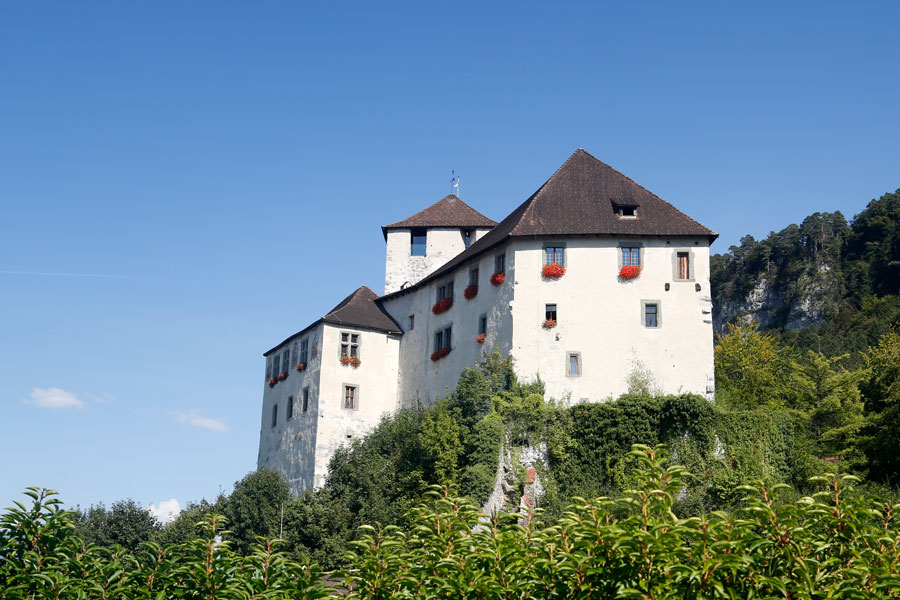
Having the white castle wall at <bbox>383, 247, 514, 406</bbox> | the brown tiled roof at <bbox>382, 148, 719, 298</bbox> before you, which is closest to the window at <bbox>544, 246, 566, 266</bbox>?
the brown tiled roof at <bbox>382, 148, 719, 298</bbox>

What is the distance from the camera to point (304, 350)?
49594 millimetres

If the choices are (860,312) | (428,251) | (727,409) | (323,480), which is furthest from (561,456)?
(860,312)

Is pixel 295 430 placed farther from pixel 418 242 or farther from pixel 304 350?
pixel 418 242

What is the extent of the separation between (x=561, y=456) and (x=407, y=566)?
2439cm

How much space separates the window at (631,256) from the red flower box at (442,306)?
8.98 m

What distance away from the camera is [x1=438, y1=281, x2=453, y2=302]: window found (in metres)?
47.1

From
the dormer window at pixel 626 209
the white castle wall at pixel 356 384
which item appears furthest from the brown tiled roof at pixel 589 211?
the white castle wall at pixel 356 384

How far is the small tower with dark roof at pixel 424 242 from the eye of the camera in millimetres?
53969

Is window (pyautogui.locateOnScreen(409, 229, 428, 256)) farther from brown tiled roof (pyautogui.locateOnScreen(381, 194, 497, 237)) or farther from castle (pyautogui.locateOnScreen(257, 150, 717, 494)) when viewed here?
castle (pyautogui.locateOnScreen(257, 150, 717, 494))

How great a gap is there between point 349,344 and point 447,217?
1077cm

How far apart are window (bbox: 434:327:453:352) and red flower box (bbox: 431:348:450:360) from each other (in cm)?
17

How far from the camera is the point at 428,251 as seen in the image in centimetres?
5441

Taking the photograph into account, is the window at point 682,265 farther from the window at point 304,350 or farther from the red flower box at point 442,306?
the window at point 304,350

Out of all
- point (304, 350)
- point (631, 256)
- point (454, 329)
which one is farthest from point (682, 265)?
point (304, 350)
